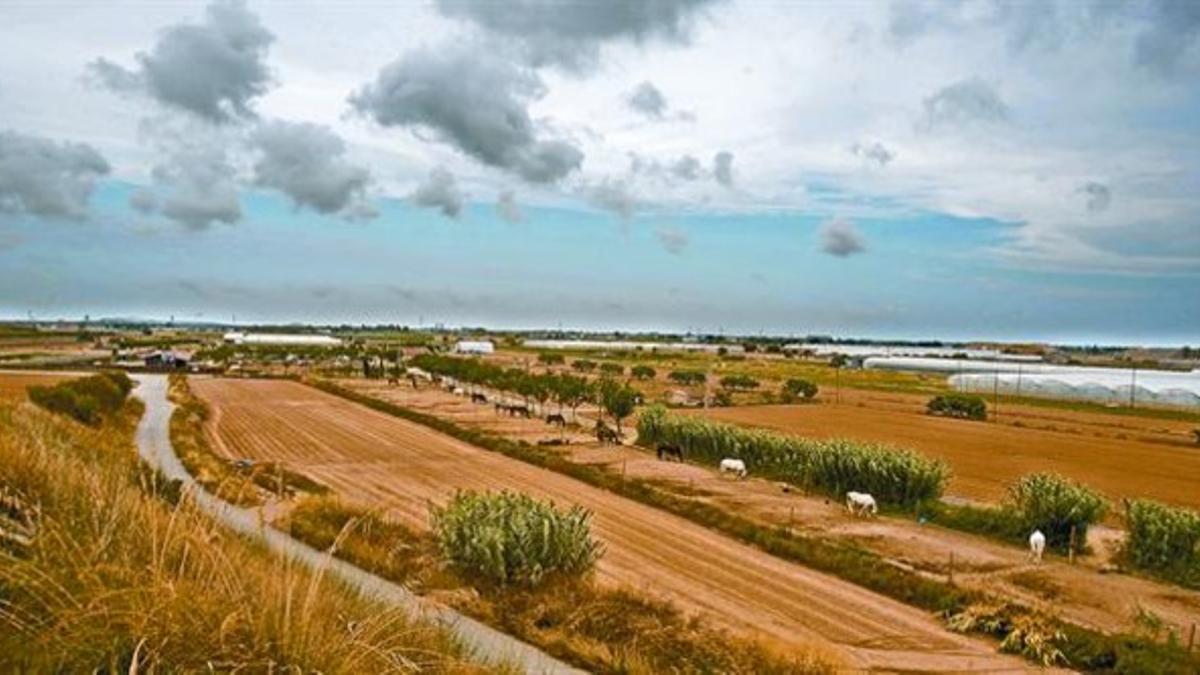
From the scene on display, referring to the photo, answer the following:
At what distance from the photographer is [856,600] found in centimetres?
2205

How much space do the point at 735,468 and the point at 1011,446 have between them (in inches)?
867

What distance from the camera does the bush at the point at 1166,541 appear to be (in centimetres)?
2489

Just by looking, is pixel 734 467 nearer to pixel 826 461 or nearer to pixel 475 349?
pixel 826 461

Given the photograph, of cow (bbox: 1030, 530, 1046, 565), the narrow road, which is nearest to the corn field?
cow (bbox: 1030, 530, 1046, 565)

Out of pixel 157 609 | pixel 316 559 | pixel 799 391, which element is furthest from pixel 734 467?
pixel 799 391

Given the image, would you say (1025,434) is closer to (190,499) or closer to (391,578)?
(391,578)

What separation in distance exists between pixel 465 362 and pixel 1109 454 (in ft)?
199

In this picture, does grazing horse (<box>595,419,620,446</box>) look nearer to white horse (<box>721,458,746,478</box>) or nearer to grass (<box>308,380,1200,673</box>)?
grass (<box>308,380,1200,673</box>)

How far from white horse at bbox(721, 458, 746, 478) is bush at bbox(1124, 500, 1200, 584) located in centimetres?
1764

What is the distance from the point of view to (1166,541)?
25.1m

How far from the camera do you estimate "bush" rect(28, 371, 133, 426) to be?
48969mm

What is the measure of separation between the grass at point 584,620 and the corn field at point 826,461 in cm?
1742

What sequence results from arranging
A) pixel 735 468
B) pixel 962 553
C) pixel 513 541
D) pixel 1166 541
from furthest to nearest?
pixel 735 468, pixel 962 553, pixel 1166 541, pixel 513 541

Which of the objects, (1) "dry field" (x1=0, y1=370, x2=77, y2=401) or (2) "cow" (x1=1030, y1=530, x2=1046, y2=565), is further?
(1) "dry field" (x1=0, y1=370, x2=77, y2=401)
